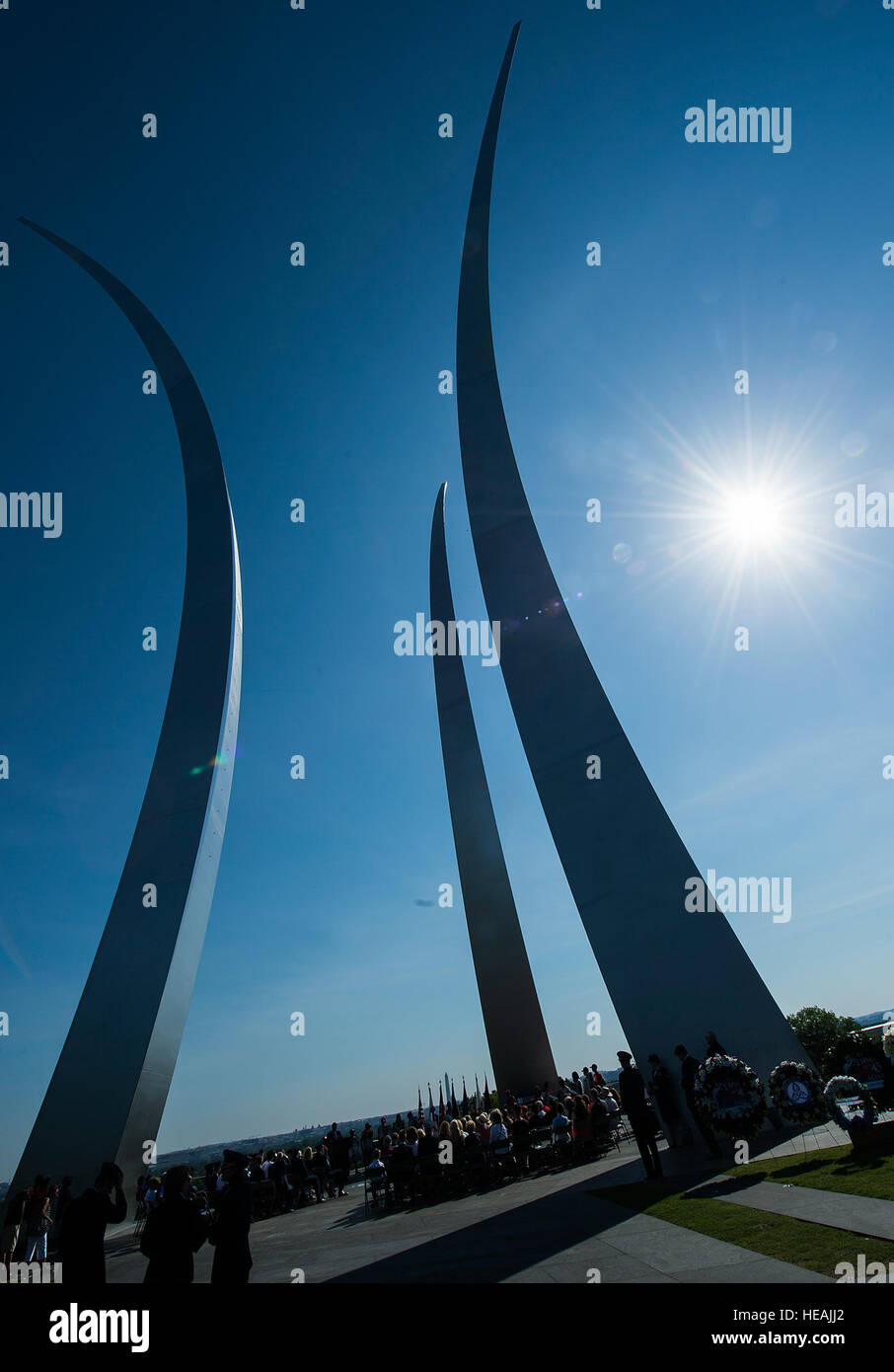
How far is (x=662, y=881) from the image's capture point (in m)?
10.7

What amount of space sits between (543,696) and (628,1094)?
20.4ft

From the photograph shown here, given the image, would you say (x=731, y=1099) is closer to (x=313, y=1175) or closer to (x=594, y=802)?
(x=594, y=802)

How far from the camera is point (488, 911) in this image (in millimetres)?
20328

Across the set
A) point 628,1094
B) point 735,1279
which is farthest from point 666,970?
point 735,1279

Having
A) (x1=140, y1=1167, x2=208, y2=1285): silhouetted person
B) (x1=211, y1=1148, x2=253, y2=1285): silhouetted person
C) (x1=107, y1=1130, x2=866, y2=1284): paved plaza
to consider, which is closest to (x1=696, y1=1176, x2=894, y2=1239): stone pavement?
(x1=107, y1=1130, x2=866, y2=1284): paved plaza

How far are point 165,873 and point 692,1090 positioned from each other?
30.1 ft

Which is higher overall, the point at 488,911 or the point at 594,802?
the point at 594,802

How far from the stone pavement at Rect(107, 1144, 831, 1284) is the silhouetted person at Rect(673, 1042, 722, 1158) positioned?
0.27m

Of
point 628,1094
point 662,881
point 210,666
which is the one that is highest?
point 210,666

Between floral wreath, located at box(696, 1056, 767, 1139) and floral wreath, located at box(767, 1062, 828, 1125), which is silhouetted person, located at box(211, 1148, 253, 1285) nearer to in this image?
floral wreath, located at box(696, 1056, 767, 1139)

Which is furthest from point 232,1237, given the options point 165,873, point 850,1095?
point 165,873

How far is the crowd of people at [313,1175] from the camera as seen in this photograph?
14.4ft
